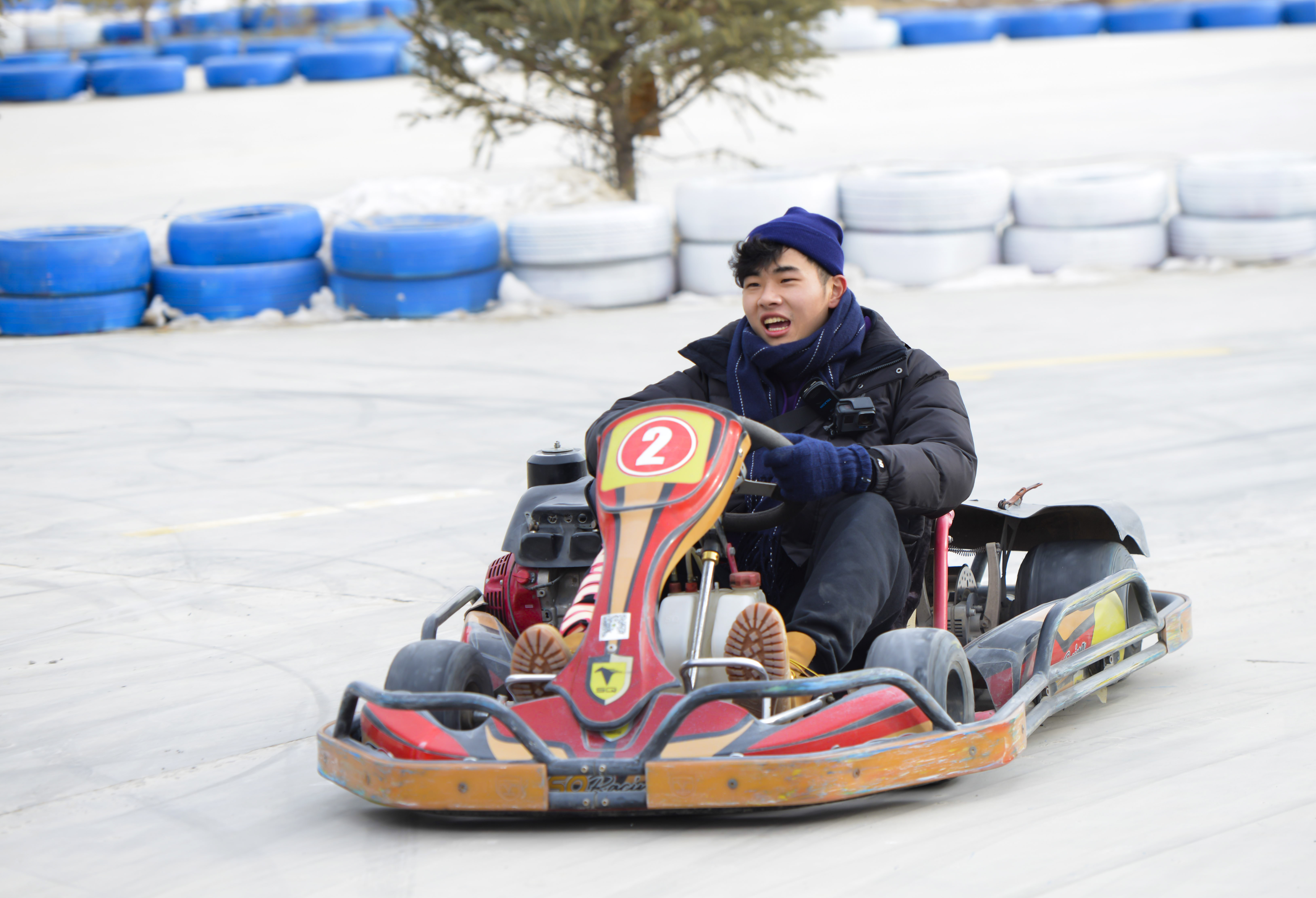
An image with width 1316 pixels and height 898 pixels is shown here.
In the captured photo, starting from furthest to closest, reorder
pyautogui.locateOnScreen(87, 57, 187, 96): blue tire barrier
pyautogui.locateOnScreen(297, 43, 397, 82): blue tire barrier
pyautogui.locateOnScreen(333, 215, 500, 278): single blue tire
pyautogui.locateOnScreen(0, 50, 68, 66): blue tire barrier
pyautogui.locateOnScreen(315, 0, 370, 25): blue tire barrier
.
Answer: pyautogui.locateOnScreen(315, 0, 370, 25): blue tire barrier
pyautogui.locateOnScreen(297, 43, 397, 82): blue tire barrier
pyautogui.locateOnScreen(0, 50, 68, 66): blue tire barrier
pyautogui.locateOnScreen(87, 57, 187, 96): blue tire barrier
pyautogui.locateOnScreen(333, 215, 500, 278): single blue tire

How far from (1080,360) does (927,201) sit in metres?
2.42

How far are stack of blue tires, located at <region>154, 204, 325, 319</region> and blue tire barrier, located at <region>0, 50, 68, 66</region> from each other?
632 inches

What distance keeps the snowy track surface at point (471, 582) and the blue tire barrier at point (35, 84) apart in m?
16.4

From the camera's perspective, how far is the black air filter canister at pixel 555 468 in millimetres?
4102

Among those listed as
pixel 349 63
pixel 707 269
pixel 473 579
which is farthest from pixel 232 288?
pixel 349 63

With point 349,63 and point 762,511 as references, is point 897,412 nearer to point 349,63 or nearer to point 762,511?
point 762,511

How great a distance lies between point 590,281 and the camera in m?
10.0

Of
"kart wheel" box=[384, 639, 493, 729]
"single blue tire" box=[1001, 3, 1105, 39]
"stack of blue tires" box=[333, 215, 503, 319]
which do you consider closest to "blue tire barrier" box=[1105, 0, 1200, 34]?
"single blue tire" box=[1001, 3, 1105, 39]

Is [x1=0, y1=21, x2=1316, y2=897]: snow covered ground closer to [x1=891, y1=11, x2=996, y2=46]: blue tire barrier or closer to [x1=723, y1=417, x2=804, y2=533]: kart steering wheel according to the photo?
[x1=723, y1=417, x2=804, y2=533]: kart steering wheel

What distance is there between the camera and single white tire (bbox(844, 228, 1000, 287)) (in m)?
10.3

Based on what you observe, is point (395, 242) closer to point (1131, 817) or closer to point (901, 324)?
point (901, 324)

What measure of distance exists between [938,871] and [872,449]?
3.15 feet

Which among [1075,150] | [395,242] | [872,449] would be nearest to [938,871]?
[872,449]

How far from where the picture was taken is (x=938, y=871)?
2.66m
